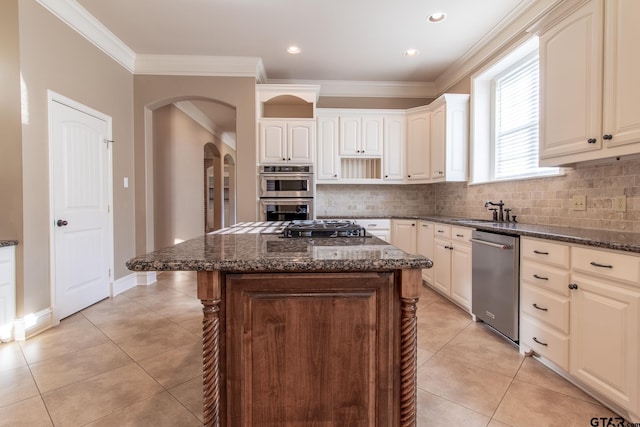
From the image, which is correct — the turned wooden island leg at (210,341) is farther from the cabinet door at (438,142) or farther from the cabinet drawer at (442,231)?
the cabinet door at (438,142)

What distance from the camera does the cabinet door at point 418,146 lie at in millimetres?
4125

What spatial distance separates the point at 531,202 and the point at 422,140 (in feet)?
5.83

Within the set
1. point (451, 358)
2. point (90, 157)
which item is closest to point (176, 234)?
point (90, 157)

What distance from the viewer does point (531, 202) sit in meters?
2.75

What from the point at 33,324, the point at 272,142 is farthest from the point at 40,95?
the point at 272,142

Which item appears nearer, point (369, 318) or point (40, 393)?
point (369, 318)

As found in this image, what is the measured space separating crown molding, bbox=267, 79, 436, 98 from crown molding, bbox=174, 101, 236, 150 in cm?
189

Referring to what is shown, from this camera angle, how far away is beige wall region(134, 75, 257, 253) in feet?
12.7

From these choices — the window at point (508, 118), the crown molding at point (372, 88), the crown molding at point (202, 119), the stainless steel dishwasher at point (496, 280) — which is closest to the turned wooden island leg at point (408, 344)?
the stainless steel dishwasher at point (496, 280)

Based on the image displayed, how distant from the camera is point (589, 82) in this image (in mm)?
1877

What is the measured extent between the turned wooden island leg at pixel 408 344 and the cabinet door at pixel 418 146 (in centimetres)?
335

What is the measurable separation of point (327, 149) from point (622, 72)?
309cm

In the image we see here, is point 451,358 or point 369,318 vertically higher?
point 369,318

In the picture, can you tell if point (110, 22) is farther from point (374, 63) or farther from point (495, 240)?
point (495, 240)
